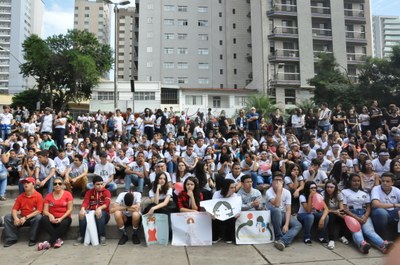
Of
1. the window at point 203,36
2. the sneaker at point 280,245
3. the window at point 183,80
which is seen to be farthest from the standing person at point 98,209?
the window at point 203,36

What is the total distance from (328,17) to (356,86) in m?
19.0

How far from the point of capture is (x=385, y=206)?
6211 mm

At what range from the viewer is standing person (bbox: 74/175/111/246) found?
6195 millimetres

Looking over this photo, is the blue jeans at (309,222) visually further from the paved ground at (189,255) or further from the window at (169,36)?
the window at (169,36)

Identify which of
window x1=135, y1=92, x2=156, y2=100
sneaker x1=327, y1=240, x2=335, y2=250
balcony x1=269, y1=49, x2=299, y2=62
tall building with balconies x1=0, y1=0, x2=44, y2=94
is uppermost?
tall building with balconies x1=0, y1=0, x2=44, y2=94

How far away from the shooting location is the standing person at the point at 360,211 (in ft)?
18.7

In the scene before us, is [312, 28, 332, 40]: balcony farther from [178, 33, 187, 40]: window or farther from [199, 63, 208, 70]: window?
[178, 33, 187, 40]: window

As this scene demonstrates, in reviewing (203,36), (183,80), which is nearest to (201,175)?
(183,80)

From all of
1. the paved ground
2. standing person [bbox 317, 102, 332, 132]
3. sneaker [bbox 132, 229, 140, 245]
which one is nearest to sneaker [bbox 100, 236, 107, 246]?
the paved ground

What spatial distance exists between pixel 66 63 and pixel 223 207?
37153 mm

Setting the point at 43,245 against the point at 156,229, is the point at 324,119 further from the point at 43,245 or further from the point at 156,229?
the point at 43,245

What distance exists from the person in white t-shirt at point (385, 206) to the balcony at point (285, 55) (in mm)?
38921

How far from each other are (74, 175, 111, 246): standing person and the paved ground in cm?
29

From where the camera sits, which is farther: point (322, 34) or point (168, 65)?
point (168, 65)
